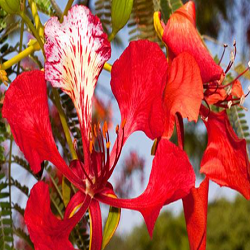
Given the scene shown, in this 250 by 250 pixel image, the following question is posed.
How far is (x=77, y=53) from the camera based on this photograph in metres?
0.47

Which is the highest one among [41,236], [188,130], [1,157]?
[188,130]

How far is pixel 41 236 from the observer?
1.37 ft

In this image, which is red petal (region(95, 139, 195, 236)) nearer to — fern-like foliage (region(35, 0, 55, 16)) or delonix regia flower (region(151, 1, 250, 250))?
delonix regia flower (region(151, 1, 250, 250))

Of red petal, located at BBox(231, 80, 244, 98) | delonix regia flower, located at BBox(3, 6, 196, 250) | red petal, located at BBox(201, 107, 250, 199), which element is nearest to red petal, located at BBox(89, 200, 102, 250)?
delonix regia flower, located at BBox(3, 6, 196, 250)

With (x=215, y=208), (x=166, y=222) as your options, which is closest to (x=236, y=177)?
(x=166, y=222)

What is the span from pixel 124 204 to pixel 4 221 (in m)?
0.26

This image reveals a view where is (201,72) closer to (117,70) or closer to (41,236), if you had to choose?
(117,70)

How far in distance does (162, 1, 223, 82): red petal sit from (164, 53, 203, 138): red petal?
0.02m

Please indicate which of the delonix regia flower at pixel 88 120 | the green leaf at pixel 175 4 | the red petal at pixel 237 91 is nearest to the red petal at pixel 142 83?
the delonix regia flower at pixel 88 120

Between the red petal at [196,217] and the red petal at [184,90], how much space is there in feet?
0.19

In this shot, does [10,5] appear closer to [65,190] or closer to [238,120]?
[65,190]

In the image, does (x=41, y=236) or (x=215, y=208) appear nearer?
(x=41, y=236)

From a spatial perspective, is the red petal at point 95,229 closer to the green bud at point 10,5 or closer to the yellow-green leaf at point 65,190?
the yellow-green leaf at point 65,190

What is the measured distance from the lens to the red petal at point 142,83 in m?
0.45
